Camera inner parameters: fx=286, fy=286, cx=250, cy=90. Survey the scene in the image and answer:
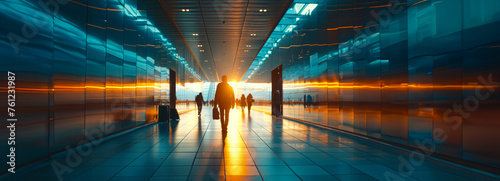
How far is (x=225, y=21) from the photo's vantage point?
47.1 feet

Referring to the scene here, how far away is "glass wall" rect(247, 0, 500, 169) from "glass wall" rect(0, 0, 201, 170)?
23.2ft

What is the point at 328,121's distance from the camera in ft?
34.5

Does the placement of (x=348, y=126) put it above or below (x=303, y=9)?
below

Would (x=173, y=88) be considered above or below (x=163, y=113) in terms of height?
above

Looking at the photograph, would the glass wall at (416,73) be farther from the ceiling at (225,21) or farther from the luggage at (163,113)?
the luggage at (163,113)

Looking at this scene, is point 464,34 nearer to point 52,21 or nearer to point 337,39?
point 337,39

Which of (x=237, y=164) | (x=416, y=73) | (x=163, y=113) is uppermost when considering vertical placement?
(x=416, y=73)

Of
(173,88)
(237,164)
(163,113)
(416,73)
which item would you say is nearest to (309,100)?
A: (163,113)

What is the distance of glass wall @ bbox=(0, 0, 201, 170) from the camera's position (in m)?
4.38

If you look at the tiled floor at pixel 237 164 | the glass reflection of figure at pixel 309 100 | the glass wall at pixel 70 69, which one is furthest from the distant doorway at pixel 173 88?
the tiled floor at pixel 237 164

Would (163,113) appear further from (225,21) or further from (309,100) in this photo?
(309,100)

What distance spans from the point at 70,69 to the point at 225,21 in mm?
9336

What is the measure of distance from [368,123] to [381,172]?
12.4 ft

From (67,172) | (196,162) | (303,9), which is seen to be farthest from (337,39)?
(67,172)
